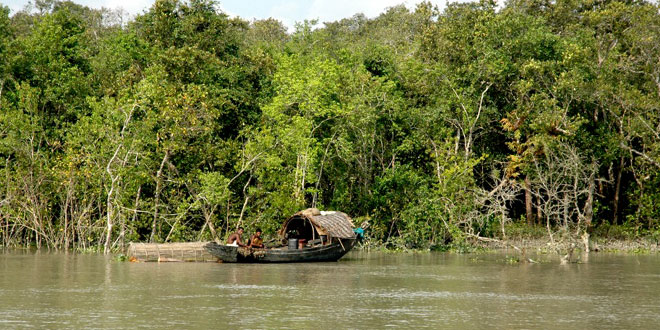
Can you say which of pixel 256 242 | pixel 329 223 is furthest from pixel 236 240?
pixel 329 223

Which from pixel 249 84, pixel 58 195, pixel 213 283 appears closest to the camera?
pixel 213 283

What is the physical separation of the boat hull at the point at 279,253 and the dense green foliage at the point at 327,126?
4.89 metres

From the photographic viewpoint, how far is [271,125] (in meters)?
38.6

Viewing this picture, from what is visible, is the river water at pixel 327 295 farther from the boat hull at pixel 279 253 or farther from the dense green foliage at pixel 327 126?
the dense green foliage at pixel 327 126

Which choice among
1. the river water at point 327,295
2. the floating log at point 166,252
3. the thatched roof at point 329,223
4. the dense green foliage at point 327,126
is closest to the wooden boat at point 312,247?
the thatched roof at point 329,223

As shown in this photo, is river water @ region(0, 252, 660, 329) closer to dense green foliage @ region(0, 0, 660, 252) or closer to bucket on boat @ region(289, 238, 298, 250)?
bucket on boat @ region(289, 238, 298, 250)

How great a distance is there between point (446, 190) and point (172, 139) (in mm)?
12727

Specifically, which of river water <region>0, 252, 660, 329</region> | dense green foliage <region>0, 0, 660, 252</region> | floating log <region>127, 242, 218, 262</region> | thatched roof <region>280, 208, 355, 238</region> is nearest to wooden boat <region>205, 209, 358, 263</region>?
thatched roof <region>280, 208, 355, 238</region>

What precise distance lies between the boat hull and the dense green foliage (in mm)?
4887

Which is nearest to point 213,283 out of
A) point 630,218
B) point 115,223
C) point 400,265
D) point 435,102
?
point 400,265

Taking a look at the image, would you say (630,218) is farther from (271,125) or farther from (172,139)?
(172,139)

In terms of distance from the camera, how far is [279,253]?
30.0m

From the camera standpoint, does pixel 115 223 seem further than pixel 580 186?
No

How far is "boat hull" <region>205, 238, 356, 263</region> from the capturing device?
29.6 m
